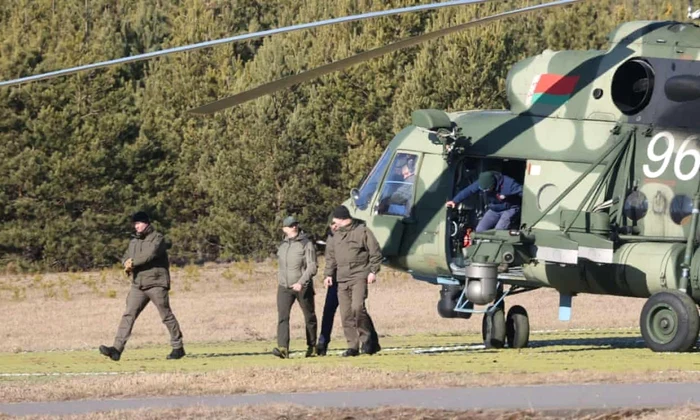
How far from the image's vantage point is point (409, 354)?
17.3m

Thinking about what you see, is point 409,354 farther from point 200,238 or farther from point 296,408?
point 200,238

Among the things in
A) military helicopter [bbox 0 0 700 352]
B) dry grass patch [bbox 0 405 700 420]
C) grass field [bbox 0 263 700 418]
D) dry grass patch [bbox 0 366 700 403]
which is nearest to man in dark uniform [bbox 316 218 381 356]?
grass field [bbox 0 263 700 418]

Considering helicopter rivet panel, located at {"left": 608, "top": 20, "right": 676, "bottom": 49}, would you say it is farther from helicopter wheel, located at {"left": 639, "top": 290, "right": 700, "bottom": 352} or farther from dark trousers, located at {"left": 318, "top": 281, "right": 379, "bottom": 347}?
dark trousers, located at {"left": 318, "top": 281, "right": 379, "bottom": 347}

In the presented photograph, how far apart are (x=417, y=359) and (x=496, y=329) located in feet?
6.92

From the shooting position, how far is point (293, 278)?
17109 mm

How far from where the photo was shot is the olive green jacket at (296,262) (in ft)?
56.0

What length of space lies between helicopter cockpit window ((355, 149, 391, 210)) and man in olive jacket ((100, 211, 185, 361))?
2907 mm

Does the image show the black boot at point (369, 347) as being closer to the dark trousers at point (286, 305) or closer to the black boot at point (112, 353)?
the dark trousers at point (286, 305)

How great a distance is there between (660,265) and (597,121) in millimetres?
2025

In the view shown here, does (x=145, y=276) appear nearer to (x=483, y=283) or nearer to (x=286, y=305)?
(x=286, y=305)

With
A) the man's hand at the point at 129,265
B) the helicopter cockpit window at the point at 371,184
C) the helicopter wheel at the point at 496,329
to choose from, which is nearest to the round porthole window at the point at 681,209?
the helicopter wheel at the point at 496,329

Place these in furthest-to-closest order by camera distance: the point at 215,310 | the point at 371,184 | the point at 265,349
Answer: the point at 215,310
the point at 265,349
the point at 371,184

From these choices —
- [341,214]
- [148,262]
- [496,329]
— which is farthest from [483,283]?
[148,262]

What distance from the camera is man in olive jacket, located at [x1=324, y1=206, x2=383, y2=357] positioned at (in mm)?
16750
